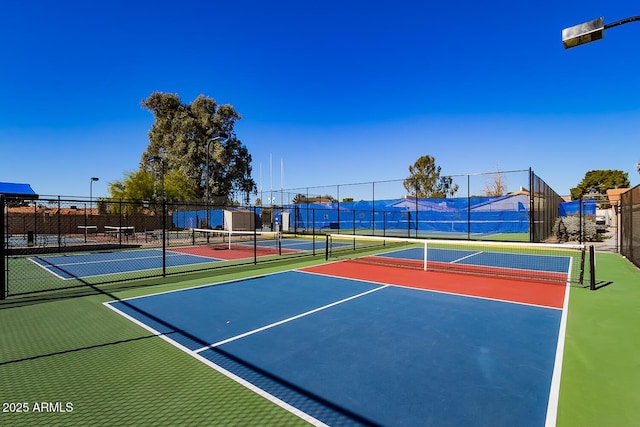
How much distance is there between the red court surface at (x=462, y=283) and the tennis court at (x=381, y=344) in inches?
2.9

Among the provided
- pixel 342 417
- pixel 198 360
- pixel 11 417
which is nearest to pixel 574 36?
pixel 342 417

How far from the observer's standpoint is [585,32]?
5.00m

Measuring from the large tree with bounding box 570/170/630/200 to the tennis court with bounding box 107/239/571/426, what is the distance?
282 ft

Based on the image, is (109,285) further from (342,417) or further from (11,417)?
(342,417)

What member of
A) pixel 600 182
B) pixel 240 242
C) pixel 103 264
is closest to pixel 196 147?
pixel 240 242

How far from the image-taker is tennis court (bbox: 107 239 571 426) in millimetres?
3291

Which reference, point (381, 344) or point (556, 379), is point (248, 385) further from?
point (556, 379)

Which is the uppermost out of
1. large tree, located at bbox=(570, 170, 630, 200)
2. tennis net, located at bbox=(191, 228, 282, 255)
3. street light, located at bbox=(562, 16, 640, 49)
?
large tree, located at bbox=(570, 170, 630, 200)

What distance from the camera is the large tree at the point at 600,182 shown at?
76.6m

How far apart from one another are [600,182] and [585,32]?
97.5 m

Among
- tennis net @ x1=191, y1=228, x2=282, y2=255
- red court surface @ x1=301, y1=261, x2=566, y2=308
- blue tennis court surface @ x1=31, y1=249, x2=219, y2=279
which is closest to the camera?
red court surface @ x1=301, y1=261, x2=566, y2=308

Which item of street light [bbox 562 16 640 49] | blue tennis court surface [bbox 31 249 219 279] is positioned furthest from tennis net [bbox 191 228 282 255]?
street light [bbox 562 16 640 49]

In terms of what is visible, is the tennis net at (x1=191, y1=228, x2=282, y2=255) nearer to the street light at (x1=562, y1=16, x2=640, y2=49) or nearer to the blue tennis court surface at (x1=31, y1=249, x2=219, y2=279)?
the blue tennis court surface at (x1=31, y1=249, x2=219, y2=279)

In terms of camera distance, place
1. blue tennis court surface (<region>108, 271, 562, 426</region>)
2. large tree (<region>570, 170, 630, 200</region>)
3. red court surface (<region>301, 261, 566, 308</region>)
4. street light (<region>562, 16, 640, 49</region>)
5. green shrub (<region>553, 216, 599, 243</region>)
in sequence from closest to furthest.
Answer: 1. blue tennis court surface (<region>108, 271, 562, 426</region>)
2. street light (<region>562, 16, 640, 49</region>)
3. red court surface (<region>301, 261, 566, 308</region>)
4. green shrub (<region>553, 216, 599, 243</region>)
5. large tree (<region>570, 170, 630, 200</region>)
